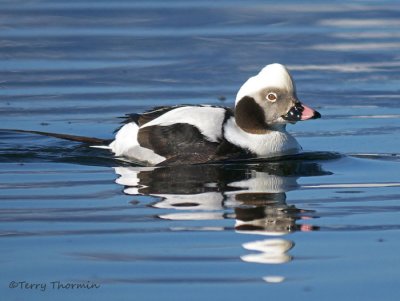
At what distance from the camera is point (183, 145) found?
11.4 metres

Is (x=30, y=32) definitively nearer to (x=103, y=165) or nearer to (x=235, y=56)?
(x=235, y=56)

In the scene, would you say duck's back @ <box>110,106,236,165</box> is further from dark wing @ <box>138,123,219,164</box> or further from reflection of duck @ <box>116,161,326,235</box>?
reflection of duck @ <box>116,161,326,235</box>

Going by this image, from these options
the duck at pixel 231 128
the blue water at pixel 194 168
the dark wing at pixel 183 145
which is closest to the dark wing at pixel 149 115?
the duck at pixel 231 128

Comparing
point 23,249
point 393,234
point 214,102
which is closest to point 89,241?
point 23,249

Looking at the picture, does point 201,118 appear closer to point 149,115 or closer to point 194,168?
point 194,168

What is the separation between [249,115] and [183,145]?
2.20 ft

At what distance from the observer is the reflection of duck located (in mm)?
9242

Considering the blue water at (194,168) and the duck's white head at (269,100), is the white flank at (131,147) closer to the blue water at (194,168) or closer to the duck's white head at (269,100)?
the blue water at (194,168)

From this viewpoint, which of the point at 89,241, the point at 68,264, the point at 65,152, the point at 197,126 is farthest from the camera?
the point at 65,152

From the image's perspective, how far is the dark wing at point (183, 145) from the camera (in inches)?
447

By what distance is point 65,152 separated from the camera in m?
12.1

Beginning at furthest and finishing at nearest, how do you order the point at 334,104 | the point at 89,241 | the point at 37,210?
the point at 334,104 < the point at 37,210 < the point at 89,241

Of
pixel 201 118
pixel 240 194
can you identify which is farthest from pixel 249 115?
pixel 240 194

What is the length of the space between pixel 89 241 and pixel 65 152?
3.63 m
